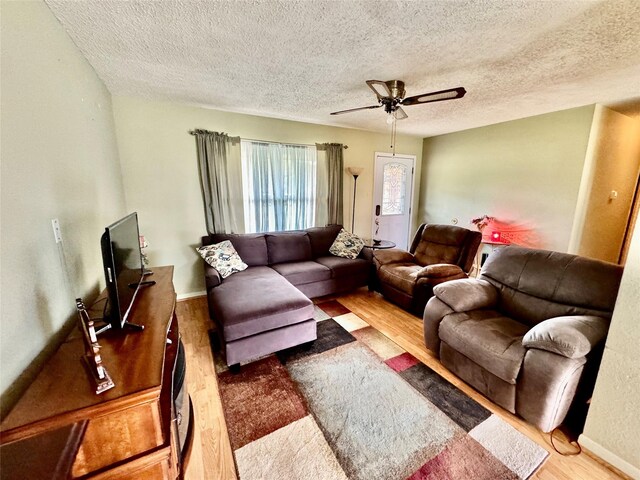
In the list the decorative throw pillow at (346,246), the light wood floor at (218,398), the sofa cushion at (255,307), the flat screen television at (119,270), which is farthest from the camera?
the decorative throw pillow at (346,246)

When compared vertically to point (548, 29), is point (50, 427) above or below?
below

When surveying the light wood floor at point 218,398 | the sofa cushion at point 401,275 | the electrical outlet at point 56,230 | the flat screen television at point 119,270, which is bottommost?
the light wood floor at point 218,398

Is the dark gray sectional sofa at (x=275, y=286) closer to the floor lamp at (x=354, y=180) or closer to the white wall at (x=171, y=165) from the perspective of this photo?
the white wall at (x=171, y=165)

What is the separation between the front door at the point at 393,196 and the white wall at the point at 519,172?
1.65 feet

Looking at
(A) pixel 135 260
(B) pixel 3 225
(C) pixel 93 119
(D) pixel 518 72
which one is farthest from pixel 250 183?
(D) pixel 518 72

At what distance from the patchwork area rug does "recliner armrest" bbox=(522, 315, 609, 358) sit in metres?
0.58

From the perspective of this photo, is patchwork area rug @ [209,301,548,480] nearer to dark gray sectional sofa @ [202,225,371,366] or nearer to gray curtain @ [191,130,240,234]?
dark gray sectional sofa @ [202,225,371,366]

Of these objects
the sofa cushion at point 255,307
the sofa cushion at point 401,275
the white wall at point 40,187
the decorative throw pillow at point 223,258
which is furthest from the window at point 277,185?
the white wall at point 40,187

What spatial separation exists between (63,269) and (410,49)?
8.25 ft

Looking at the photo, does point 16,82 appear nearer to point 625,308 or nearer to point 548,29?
point 548,29

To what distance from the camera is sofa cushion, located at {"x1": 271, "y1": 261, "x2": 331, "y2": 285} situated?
10.6 feet

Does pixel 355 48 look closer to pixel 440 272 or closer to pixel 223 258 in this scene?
pixel 440 272

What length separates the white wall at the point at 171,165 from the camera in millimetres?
2980

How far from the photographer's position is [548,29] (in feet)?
5.20
